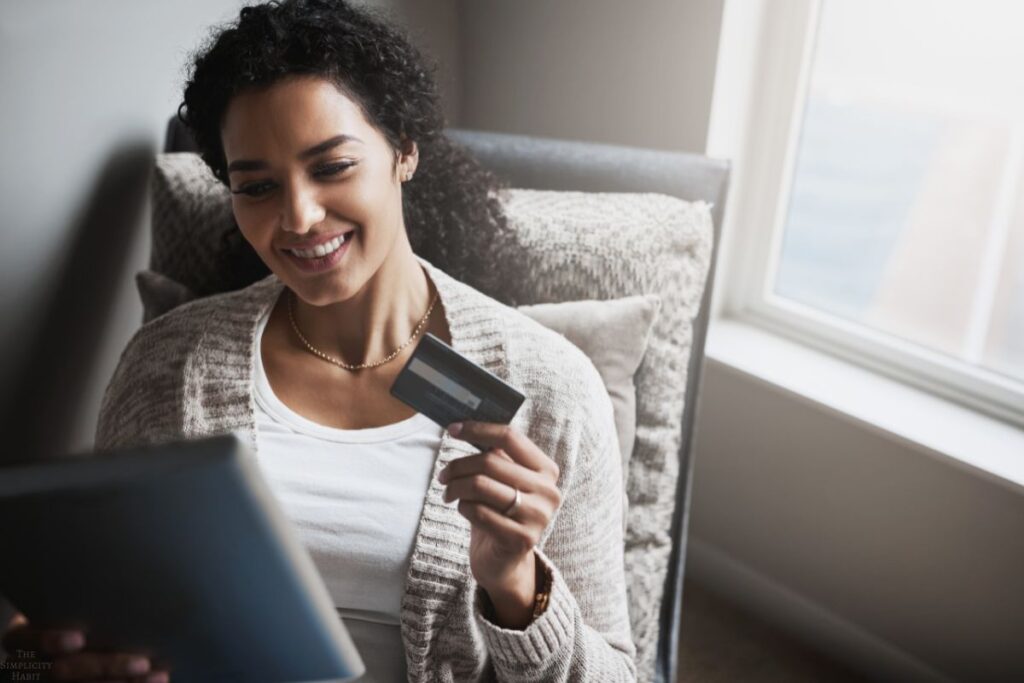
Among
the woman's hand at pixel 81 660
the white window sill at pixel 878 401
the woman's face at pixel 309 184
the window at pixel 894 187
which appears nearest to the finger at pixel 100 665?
the woman's hand at pixel 81 660

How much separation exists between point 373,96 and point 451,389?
414 millimetres

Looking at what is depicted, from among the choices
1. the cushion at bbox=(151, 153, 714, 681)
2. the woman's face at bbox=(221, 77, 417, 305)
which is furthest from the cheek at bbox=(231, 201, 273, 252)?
the cushion at bbox=(151, 153, 714, 681)

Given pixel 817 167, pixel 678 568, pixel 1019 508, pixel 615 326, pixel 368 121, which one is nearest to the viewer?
pixel 368 121

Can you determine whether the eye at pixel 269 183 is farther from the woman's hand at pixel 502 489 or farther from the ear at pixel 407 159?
the woman's hand at pixel 502 489

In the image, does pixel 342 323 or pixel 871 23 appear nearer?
pixel 342 323

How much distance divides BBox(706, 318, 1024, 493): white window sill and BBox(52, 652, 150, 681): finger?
1.24 m

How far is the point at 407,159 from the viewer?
116cm

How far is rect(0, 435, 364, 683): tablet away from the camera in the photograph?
66 centimetres

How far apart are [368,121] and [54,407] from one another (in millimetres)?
745

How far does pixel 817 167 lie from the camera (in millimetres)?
1896

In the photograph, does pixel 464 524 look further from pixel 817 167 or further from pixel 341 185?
pixel 817 167

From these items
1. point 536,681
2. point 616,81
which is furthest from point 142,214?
point 536,681

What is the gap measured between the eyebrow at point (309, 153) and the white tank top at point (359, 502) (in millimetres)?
262

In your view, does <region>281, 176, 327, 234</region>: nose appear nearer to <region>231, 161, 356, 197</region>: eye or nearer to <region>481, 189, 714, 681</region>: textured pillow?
<region>231, 161, 356, 197</region>: eye
